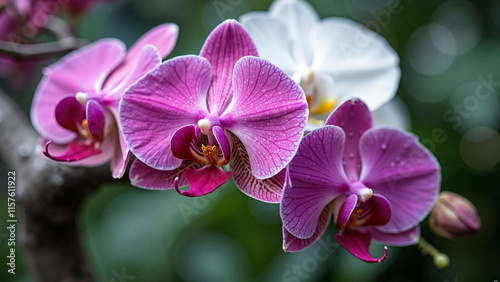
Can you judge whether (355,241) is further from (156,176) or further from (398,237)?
(156,176)

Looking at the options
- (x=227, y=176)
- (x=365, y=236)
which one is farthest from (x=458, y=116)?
(x=227, y=176)

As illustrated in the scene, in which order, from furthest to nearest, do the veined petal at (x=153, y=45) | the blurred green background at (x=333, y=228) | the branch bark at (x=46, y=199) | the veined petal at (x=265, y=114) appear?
the blurred green background at (x=333, y=228), the branch bark at (x=46, y=199), the veined petal at (x=153, y=45), the veined petal at (x=265, y=114)

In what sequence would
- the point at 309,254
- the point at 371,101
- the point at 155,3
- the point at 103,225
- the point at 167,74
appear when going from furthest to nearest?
the point at 155,3 < the point at 103,225 < the point at 309,254 < the point at 371,101 < the point at 167,74

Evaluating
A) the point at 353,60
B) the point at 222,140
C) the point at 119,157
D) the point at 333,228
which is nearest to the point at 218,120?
the point at 222,140

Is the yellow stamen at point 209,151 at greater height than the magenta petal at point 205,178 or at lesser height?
greater

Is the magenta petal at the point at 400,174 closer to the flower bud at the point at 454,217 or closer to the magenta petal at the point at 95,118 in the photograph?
the flower bud at the point at 454,217

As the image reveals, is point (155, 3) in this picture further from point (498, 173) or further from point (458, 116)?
point (498, 173)

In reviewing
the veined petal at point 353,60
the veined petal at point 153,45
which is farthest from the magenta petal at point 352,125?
the veined petal at point 153,45

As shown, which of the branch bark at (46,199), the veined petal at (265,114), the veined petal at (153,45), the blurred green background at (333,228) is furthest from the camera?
the blurred green background at (333,228)
